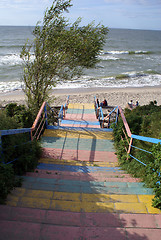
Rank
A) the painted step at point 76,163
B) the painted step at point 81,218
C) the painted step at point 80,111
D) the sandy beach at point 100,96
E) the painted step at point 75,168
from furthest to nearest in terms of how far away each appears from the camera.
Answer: the sandy beach at point 100,96 → the painted step at point 80,111 → the painted step at point 76,163 → the painted step at point 75,168 → the painted step at point 81,218

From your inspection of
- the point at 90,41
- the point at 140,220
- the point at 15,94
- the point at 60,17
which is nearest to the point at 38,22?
the point at 60,17

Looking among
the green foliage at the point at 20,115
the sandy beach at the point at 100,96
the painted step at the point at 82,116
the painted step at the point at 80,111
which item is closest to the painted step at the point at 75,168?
the green foliage at the point at 20,115

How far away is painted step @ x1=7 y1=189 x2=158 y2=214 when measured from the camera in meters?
3.14

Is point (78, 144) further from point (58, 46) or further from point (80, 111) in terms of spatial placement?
point (80, 111)

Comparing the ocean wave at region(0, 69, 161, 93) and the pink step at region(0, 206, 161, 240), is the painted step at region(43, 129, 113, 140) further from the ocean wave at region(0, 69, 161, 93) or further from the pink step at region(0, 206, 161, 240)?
the ocean wave at region(0, 69, 161, 93)

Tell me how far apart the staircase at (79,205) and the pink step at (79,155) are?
0.13 m

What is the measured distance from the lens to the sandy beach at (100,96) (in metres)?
21.2

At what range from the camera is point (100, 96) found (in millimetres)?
23234

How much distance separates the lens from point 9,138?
15.0 feet

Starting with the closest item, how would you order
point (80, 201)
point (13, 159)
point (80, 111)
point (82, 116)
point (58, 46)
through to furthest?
point (80, 201) < point (13, 159) < point (58, 46) < point (82, 116) < point (80, 111)

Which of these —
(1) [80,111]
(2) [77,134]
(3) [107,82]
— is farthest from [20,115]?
(3) [107,82]

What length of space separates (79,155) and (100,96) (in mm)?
17807

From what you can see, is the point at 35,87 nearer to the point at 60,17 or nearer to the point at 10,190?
the point at 60,17

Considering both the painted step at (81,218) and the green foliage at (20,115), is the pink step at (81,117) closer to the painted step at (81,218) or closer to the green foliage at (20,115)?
the green foliage at (20,115)
